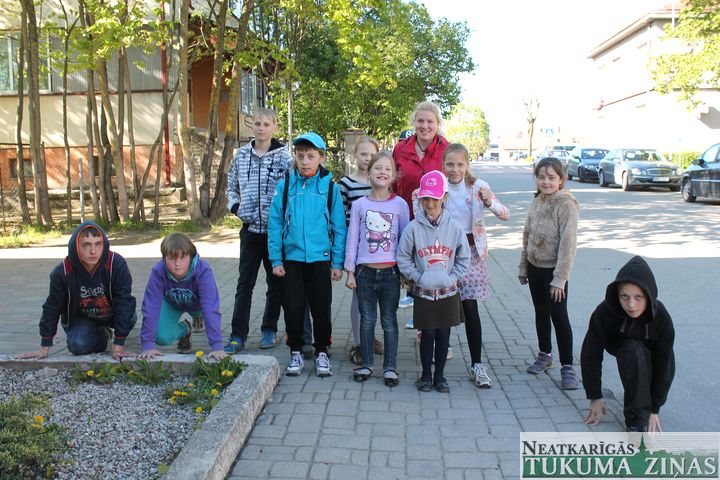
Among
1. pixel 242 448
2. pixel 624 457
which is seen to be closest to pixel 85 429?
pixel 242 448

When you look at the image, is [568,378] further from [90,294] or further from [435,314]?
[90,294]

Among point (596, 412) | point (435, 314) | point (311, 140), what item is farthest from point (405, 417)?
point (311, 140)

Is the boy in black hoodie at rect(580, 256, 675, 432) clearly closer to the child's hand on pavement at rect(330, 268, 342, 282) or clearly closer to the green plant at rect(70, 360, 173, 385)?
the child's hand on pavement at rect(330, 268, 342, 282)

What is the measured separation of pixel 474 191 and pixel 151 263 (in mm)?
6246

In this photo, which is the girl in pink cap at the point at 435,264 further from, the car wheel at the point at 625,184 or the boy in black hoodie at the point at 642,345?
the car wheel at the point at 625,184

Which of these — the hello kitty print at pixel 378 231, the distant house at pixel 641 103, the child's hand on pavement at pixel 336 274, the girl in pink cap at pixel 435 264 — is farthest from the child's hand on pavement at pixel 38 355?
the distant house at pixel 641 103

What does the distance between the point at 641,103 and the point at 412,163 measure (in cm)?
4124

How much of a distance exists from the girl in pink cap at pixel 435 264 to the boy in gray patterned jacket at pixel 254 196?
4.40 ft

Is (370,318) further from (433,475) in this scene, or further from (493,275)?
(493,275)

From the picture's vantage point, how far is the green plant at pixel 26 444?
2.87 metres

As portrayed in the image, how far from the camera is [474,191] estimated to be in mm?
4809

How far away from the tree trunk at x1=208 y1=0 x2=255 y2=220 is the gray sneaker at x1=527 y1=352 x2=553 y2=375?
9.28 metres

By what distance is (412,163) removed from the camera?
5227mm

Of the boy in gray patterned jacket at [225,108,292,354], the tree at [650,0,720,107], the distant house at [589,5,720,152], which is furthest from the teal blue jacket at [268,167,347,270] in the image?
the distant house at [589,5,720,152]
